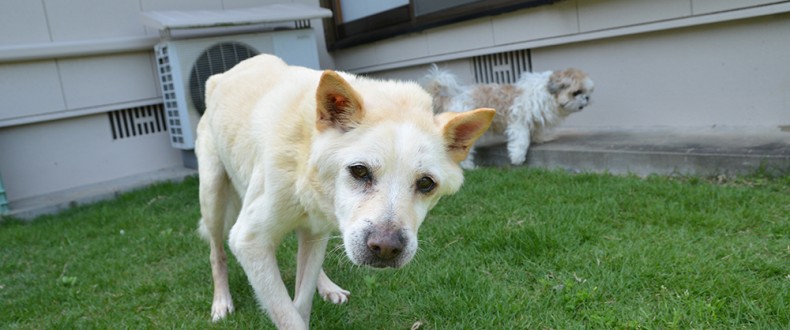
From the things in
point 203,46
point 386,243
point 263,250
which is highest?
point 203,46

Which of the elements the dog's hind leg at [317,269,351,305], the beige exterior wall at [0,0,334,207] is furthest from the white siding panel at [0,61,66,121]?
the dog's hind leg at [317,269,351,305]

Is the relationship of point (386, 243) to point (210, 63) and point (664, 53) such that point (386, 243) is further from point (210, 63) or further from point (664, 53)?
point (210, 63)

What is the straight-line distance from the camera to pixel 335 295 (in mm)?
3250

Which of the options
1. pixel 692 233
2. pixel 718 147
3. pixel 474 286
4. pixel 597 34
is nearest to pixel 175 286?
pixel 474 286

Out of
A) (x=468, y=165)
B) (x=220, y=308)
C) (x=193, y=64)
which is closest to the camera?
(x=220, y=308)

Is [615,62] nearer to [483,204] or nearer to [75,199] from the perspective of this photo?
[483,204]

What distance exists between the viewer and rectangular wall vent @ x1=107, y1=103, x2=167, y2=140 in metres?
7.27

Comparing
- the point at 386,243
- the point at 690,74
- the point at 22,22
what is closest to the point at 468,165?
the point at 690,74

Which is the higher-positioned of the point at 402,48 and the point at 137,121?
the point at 402,48

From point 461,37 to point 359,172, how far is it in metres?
5.45

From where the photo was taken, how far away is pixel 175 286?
11.8 feet

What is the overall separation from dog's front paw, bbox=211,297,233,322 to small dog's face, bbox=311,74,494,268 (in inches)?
51.7

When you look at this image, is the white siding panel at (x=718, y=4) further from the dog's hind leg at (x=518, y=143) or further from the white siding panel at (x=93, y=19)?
the white siding panel at (x=93, y=19)

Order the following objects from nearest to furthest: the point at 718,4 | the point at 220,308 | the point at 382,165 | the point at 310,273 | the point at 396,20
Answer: the point at 382,165
the point at 310,273
the point at 220,308
the point at 718,4
the point at 396,20
